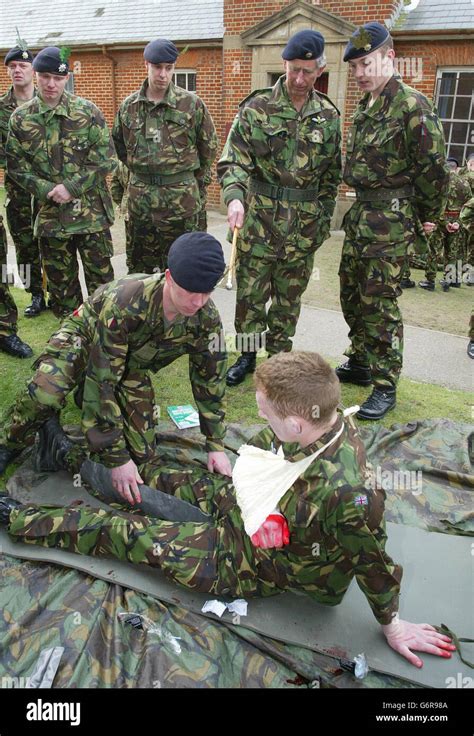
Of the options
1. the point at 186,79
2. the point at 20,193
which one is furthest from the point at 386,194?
the point at 186,79

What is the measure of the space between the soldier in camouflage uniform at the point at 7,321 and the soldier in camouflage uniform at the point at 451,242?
483 cm

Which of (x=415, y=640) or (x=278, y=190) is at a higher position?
(x=278, y=190)

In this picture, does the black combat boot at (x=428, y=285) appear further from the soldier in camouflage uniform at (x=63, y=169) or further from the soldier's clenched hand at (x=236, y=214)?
the soldier's clenched hand at (x=236, y=214)

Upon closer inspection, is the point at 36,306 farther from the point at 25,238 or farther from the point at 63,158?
the point at 63,158

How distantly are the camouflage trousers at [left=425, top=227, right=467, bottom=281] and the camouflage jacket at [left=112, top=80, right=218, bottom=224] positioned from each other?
3.74 metres

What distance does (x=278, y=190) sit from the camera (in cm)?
377

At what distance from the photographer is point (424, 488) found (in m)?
3.07

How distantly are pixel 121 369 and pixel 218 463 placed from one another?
2.23 feet

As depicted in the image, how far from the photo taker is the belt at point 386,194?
3.56 metres

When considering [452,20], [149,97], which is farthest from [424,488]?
[452,20]

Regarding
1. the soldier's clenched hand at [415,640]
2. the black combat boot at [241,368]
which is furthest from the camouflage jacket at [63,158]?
the soldier's clenched hand at [415,640]

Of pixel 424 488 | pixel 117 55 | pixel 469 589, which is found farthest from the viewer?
pixel 117 55

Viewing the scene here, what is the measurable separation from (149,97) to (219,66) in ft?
23.2
